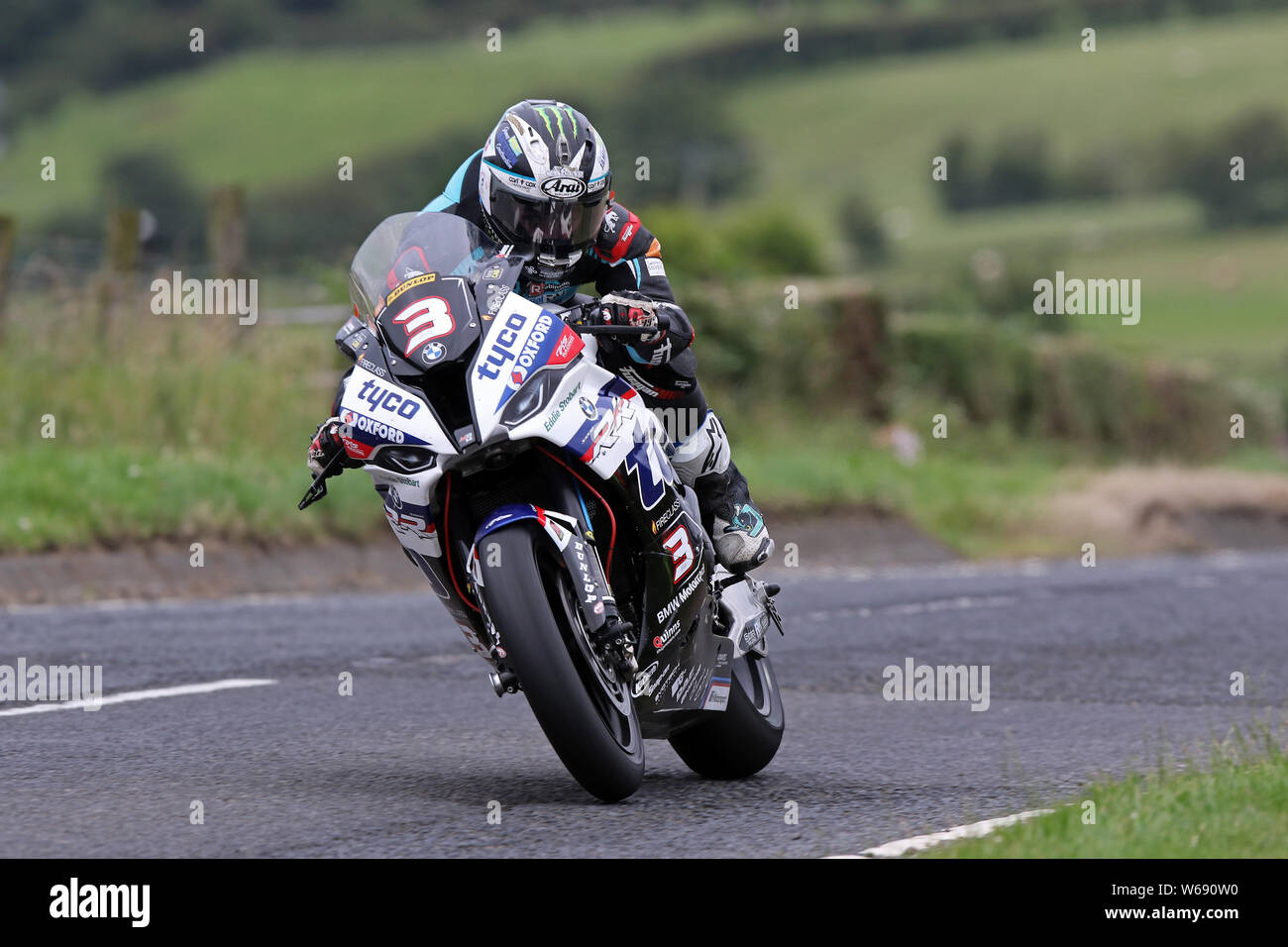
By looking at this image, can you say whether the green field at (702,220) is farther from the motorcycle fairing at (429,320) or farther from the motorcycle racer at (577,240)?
the motorcycle fairing at (429,320)

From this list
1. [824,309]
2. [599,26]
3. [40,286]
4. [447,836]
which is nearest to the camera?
[447,836]

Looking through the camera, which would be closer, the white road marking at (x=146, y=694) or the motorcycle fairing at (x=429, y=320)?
the motorcycle fairing at (x=429, y=320)

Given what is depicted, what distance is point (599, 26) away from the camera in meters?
178

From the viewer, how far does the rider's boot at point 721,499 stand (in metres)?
5.97

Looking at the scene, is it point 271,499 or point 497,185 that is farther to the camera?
point 271,499

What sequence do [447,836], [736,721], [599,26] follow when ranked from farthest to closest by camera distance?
[599,26]
[736,721]
[447,836]

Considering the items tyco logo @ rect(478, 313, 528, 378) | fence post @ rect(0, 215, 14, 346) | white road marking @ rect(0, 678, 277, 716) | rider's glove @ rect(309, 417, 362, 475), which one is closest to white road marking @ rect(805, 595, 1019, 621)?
white road marking @ rect(0, 678, 277, 716)

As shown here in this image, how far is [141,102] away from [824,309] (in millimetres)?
134624

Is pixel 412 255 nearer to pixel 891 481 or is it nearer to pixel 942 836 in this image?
pixel 942 836

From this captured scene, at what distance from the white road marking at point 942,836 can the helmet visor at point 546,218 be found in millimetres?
1860

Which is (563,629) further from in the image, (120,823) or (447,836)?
(120,823)

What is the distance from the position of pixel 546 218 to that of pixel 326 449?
88 centimetres

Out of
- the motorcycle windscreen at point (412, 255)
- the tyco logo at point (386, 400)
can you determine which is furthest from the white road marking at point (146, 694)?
the tyco logo at point (386, 400)
